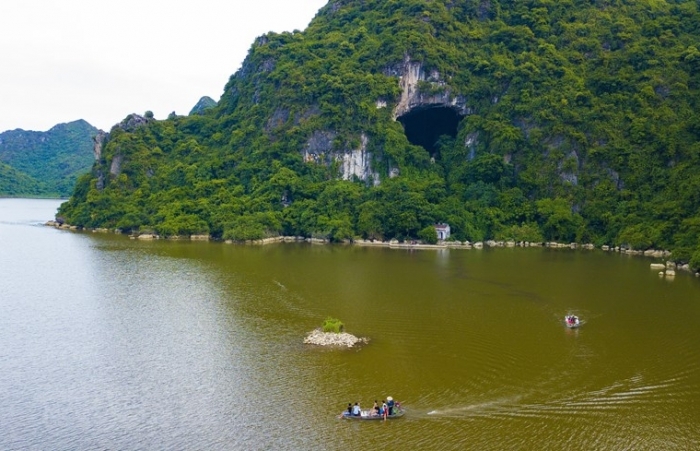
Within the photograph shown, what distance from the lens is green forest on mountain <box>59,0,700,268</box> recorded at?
84.2 m

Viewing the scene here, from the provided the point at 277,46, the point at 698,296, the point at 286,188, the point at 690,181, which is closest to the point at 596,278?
the point at 698,296

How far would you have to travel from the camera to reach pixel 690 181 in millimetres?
72625

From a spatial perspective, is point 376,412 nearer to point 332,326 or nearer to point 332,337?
point 332,337

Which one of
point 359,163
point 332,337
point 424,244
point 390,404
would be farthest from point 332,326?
point 359,163

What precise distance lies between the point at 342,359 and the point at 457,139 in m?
79.9

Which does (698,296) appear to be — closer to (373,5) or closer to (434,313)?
(434,313)

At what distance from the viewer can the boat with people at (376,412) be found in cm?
2373

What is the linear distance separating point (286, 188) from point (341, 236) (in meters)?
15.6

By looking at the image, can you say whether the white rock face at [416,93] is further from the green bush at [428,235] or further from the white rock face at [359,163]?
the green bush at [428,235]

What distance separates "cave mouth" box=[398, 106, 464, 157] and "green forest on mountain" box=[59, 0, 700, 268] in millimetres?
3795

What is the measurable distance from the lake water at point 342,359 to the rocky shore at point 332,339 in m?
0.91

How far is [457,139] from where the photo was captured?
104688 mm

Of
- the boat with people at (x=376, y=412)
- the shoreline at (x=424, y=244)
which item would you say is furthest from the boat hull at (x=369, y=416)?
the shoreline at (x=424, y=244)

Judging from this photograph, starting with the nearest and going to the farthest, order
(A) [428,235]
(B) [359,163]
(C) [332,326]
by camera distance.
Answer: (C) [332,326]
(A) [428,235]
(B) [359,163]
